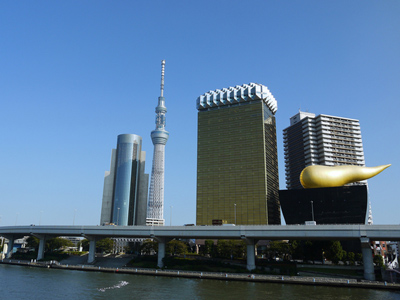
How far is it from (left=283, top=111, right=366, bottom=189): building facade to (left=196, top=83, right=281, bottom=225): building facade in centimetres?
1547

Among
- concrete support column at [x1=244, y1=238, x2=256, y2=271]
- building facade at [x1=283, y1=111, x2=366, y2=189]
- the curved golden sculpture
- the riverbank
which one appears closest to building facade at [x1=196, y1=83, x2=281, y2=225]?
building facade at [x1=283, y1=111, x2=366, y2=189]

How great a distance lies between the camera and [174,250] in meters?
101

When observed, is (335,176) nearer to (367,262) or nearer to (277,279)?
(367,262)

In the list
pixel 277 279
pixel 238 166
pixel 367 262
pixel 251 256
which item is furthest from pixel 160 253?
pixel 238 166

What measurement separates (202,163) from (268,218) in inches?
1590

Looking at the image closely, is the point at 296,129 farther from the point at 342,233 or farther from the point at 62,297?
the point at 62,297

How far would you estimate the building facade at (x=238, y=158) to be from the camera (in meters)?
152

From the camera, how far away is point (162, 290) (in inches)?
2041

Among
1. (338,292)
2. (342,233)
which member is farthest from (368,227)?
(338,292)

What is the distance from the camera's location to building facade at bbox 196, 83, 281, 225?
497 ft

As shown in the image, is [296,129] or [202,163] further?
[296,129]

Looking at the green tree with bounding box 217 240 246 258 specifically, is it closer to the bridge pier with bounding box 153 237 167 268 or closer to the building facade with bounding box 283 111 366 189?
the bridge pier with bounding box 153 237 167 268

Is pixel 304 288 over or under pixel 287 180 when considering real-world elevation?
under

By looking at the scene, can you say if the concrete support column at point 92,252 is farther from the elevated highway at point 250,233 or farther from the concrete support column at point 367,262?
the concrete support column at point 367,262
